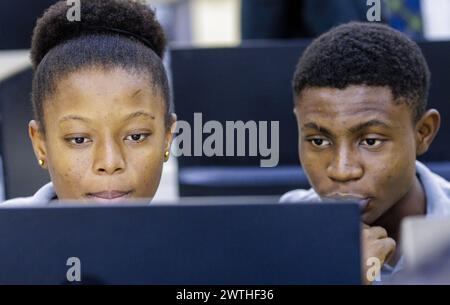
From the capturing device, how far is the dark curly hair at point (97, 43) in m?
2.14

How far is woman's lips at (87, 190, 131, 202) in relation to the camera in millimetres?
2039

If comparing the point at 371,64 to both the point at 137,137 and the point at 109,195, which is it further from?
the point at 109,195

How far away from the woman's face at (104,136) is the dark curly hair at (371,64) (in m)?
0.44

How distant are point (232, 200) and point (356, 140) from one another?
3.12 ft

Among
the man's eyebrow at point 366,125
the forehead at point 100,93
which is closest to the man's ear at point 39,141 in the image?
the forehead at point 100,93

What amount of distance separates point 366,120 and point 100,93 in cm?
64

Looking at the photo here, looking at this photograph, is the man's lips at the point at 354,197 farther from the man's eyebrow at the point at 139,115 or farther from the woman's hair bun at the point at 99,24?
the woman's hair bun at the point at 99,24

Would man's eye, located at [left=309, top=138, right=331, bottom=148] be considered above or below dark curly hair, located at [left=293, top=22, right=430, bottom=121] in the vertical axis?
below

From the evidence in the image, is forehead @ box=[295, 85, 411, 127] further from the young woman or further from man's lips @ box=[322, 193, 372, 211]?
the young woman

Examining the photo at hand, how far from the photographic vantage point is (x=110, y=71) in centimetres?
212

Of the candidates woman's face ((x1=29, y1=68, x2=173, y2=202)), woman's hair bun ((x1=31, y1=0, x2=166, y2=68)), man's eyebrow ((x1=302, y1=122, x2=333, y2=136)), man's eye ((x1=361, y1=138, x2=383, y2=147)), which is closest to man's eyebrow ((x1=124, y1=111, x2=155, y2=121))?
woman's face ((x1=29, y1=68, x2=173, y2=202))

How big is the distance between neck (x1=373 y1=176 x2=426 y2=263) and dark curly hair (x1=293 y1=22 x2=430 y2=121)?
203 mm

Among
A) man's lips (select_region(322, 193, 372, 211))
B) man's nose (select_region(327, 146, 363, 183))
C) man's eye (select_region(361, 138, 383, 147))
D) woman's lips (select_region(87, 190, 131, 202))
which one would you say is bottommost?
woman's lips (select_region(87, 190, 131, 202))
